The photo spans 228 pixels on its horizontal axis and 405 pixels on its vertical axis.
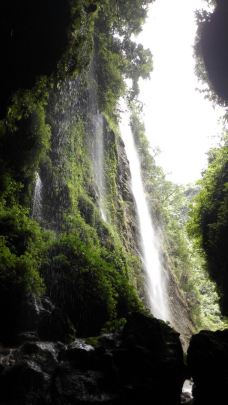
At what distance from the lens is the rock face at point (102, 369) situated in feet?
20.6

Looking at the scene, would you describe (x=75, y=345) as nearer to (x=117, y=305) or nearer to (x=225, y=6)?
(x=117, y=305)

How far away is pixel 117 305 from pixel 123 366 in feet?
13.2

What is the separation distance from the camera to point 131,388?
6.92 m

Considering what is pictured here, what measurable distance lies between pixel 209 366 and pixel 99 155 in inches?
514

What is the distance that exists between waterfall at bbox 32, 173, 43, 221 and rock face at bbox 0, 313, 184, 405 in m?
5.20

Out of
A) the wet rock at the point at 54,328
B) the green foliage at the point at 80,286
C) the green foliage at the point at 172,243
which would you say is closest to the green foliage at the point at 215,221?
the green foliage at the point at 80,286

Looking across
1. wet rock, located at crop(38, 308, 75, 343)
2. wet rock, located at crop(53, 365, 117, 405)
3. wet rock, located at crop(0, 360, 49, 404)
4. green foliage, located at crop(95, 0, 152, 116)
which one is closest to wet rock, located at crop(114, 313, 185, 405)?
wet rock, located at crop(53, 365, 117, 405)

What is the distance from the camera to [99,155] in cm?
1905

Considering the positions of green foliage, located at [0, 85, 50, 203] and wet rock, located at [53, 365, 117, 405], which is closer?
wet rock, located at [53, 365, 117, 405]

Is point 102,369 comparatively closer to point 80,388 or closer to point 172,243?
point 80,388

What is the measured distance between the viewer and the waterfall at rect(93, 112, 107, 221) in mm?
18005

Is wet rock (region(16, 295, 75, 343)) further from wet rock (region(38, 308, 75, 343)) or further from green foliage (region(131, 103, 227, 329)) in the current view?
green foliage (region(131, 103, 227, 329))

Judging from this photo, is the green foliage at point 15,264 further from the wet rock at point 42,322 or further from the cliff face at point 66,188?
the wet rock at point 42,322

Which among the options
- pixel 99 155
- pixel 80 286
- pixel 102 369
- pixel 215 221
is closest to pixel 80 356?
pixel 102 369
